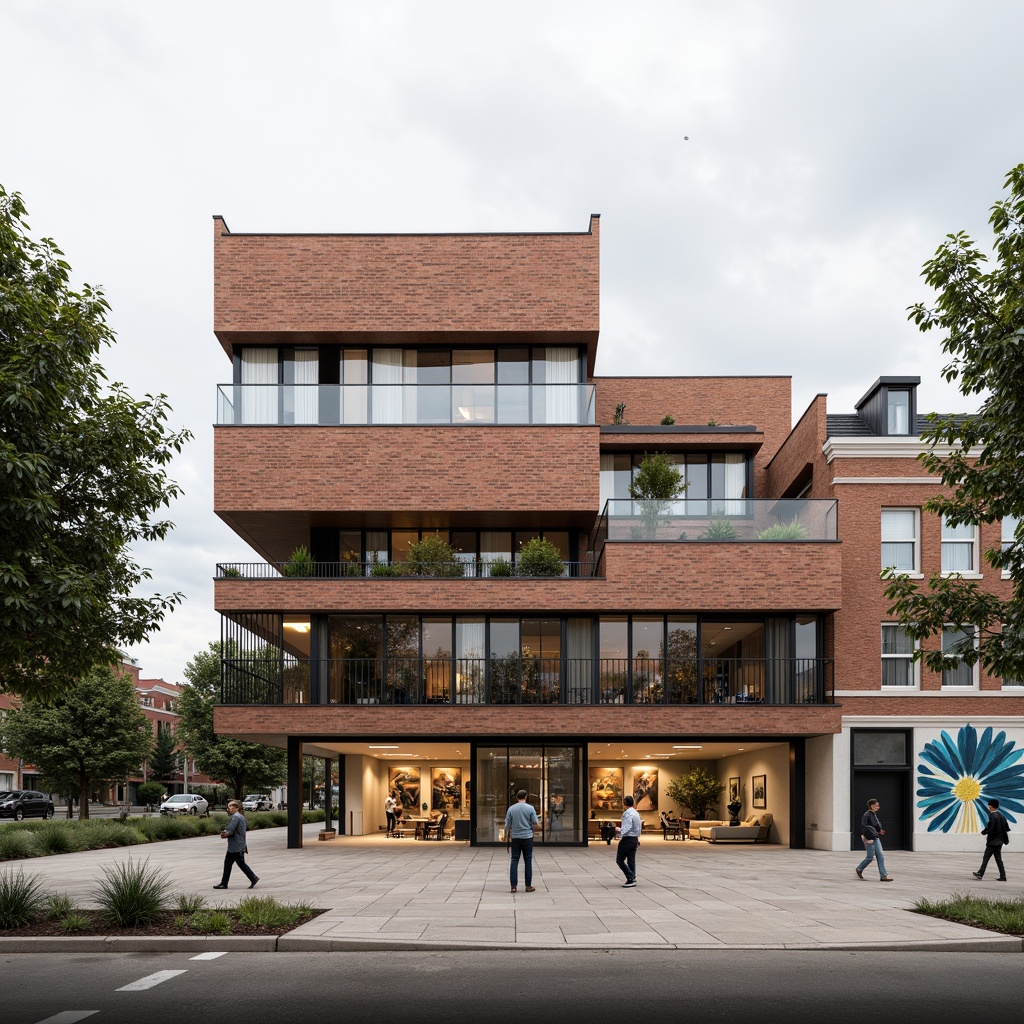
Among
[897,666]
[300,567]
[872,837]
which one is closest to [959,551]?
[897,666]

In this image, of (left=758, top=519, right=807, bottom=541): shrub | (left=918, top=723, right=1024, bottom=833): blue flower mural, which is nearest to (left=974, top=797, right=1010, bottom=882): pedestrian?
(left=918, top=723, right=1024, bottom=833): blue flower mural

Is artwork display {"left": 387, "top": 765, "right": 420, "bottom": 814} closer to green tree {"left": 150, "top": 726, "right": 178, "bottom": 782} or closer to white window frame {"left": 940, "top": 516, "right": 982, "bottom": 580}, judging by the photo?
white window frame {"left": 940, "top": 516, "right": 982, "bottom": 580}

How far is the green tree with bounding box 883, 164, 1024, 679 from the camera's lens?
13523 millimetres

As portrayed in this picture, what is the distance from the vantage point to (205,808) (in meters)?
61.9

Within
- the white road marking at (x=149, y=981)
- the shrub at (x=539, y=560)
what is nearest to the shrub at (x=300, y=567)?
the shrub at (x=539, y=560)

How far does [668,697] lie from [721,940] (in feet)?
Result: 53.6

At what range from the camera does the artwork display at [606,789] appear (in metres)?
36.7

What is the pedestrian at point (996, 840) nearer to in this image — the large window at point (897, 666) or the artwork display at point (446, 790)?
the large window at point (897, 666)

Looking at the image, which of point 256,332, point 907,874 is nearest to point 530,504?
point 256,332

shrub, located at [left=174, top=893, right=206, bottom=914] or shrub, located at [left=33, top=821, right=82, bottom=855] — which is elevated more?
shrub, located at [left=174, top=893, right=206, bottom=914]

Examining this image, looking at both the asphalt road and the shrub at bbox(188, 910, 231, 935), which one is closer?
the asphalt road

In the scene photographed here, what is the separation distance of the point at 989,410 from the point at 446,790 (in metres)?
27.1

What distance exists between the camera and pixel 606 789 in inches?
1476

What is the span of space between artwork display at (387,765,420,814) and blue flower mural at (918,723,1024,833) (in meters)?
17.9
